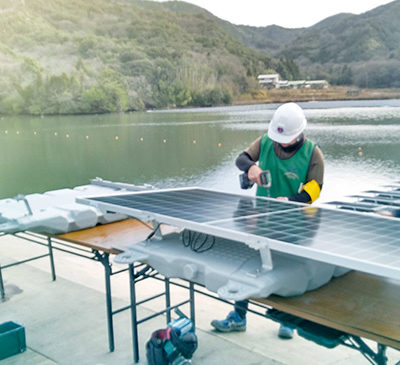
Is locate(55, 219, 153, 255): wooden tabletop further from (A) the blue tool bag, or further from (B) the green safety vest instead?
(B) the green safety vest

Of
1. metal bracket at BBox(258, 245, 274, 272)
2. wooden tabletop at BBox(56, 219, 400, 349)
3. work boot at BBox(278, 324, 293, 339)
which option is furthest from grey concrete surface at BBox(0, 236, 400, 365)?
metal bracket at BBox(258, 245, 274, 272)

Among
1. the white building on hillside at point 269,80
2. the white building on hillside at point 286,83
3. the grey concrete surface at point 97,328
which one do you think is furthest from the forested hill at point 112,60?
the grey concrete surface at point 97,328

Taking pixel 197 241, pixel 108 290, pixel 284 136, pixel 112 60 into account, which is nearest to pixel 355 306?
pixel 197 241

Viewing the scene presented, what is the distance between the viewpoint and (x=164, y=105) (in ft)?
205

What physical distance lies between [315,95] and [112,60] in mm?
28636

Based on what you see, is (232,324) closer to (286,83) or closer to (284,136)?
(284,136)

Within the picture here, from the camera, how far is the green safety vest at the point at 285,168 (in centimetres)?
332

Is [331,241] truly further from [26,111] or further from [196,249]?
[26,111]

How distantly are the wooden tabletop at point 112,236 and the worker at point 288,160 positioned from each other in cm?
84

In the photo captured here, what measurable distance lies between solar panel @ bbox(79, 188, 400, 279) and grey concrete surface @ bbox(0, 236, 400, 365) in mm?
1336

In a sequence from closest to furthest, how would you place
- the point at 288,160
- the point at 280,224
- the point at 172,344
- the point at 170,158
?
1. the point at 280,224
2. the point at 172,344
3. the point at 288,160
4. the point at 170,158

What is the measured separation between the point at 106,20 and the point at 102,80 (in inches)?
1246

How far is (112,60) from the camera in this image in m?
68.4

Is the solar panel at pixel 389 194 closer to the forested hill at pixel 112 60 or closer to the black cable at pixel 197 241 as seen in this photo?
the black cable at pixel 197 241
